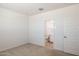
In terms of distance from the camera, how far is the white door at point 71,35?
10.8 feet

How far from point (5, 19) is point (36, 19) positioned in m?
1.97

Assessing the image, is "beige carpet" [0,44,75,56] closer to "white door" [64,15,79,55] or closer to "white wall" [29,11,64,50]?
"white door" [64,15,79,55]

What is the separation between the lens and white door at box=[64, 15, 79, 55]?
3.28m

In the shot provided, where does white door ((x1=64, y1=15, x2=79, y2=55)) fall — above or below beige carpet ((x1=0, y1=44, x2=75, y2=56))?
above

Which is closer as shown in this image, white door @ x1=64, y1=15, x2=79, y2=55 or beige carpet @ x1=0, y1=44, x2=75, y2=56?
white door @ x1=64, y1=15, x2=79, y2=55

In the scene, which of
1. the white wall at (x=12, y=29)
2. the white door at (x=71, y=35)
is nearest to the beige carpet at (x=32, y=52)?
the white door at (x=71, y=35)

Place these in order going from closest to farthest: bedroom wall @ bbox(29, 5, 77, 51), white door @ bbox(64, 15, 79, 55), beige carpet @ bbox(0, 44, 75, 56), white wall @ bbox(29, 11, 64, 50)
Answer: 1. white door @ bbox(64, 15, 79, 55)
2. beige carpet @ bbox(0, 44, 75, 56)
3. bedroom wall @ bbox(29, 5, 77, 51)
4. white wall @ bbox(29, 11, 64, 50)

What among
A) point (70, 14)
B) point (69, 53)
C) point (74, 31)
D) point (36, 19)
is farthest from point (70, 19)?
point (36, 19)

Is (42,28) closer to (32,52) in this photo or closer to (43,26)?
(43,26)

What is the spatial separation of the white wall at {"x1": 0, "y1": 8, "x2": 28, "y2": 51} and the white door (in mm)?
2889

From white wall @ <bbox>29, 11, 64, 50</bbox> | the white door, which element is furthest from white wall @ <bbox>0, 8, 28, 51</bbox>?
the white door

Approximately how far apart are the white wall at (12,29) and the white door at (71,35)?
289 centimetres

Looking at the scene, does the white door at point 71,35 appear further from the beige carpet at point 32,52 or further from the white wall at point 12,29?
the white wall at point 12,29

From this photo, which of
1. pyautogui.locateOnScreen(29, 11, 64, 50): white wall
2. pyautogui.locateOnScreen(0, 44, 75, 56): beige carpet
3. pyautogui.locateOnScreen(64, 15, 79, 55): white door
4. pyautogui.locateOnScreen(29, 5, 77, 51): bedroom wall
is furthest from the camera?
pyautogui.locateOnScreen(29, 11, 64, 50): white wall
